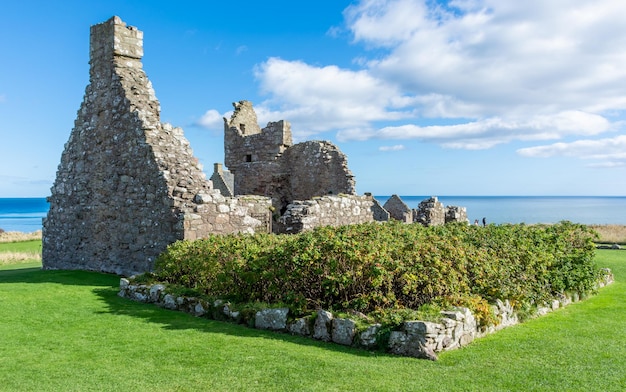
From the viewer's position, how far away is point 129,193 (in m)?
13.5

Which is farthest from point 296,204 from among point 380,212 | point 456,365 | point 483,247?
point 380,212

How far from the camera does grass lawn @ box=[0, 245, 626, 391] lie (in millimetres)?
5727

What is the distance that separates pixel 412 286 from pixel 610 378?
2.62 meters

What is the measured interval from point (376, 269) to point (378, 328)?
91 centimetres

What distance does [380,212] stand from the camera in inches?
1478

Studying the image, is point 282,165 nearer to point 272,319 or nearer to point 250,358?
point 272,319

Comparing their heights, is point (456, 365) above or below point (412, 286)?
below

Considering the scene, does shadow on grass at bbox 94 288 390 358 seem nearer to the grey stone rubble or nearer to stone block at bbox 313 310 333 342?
stone block at bbox 313 310 333 342

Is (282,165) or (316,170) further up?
(282,165)

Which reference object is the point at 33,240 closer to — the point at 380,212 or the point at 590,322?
the point at 380,212

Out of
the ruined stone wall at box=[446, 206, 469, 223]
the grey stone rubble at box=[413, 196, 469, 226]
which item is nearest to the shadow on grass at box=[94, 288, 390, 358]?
the grey stone rubble at box=[413, 196, 469, 226]

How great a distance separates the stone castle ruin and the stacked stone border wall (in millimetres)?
4000

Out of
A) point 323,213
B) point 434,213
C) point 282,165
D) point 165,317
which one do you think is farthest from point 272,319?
point 434,213

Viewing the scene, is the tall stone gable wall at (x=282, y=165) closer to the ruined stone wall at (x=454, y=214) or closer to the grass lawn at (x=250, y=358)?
the ruined stone wall at (x=454, y=214)
